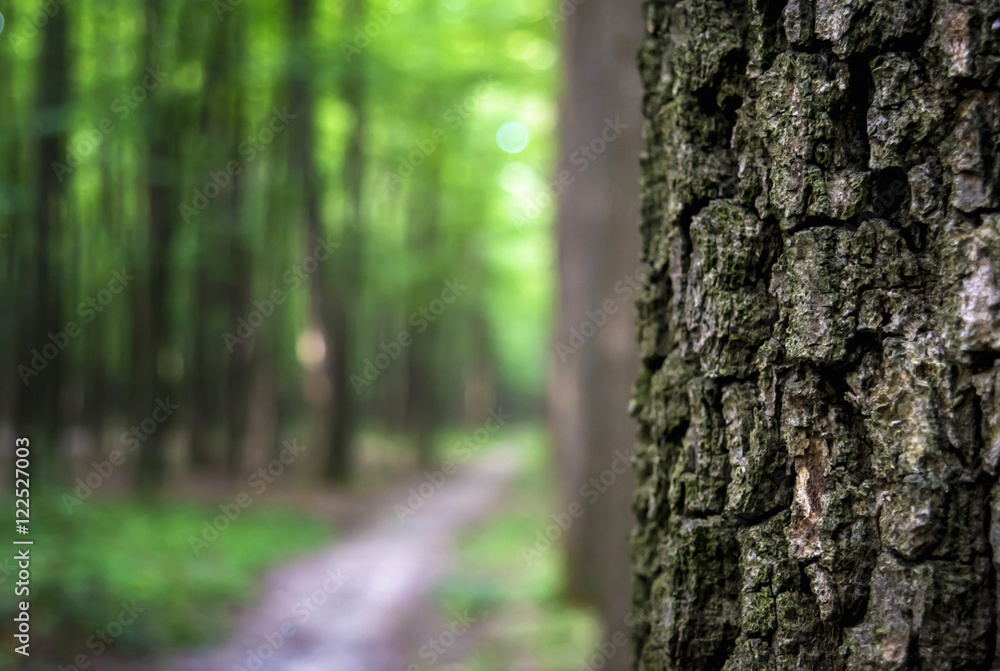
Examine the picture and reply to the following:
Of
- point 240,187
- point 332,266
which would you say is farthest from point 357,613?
point 240,187

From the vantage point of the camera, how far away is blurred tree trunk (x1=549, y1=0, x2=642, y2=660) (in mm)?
5547

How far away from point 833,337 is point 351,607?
759cm

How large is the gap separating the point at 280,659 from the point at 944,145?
6.56 meters

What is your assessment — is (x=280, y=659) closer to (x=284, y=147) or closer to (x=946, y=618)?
(x=946, y=618)

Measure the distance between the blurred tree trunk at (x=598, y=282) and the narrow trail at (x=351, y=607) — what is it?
2.01 metres

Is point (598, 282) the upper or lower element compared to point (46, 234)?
lower

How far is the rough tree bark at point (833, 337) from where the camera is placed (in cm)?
102

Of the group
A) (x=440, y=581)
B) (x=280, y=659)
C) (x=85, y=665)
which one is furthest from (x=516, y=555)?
(x=85, y=665)

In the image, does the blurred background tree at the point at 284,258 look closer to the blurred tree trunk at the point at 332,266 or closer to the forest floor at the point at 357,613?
the blurred tree trunk at the point at 332,266

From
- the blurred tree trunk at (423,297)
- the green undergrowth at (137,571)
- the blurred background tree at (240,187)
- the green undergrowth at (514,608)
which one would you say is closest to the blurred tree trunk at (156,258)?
the blurred background tree at (240,187)

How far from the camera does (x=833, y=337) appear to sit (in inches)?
43.8

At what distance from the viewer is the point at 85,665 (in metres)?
5.50

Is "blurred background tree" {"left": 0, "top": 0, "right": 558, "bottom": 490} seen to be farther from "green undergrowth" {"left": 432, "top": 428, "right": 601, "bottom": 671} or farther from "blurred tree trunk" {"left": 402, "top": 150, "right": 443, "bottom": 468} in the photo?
"green undergrowth" {"left": 432, "top": 428, "right": 601, "bottom": 671}

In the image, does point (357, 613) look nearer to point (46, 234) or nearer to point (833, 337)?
point (46, 234)
